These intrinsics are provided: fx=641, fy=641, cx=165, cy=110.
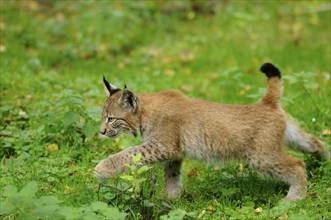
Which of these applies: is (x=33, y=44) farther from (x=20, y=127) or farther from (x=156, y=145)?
(x=156, y=145)

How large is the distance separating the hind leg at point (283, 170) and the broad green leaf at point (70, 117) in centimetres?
214

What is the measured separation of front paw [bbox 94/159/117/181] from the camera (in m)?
6.27

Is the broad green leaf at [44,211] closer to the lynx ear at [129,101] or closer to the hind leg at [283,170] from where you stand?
the lynx ear at [129,101]

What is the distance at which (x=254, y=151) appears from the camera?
6.43 meters

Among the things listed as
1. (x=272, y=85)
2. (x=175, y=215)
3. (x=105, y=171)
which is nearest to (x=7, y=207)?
(x=175, y=215)

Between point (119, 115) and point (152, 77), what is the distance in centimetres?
404

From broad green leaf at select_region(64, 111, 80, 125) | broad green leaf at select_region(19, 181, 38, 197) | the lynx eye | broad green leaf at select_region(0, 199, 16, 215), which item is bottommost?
broad green leaf at select_region(0, 199, 16, 215)

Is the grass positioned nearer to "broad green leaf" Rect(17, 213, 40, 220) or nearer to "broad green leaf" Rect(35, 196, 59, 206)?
"broad green leaf" Rect(17, 213, 40, 220)

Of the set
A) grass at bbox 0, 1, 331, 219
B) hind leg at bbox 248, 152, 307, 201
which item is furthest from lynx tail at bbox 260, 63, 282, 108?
grass at bbox 0, 1, 331, 219

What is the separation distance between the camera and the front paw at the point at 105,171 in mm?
6273

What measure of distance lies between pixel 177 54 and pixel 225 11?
2.32m

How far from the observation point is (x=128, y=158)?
636 cm

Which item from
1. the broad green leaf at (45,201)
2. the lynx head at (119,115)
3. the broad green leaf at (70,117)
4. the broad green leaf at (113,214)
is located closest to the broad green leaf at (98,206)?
the broad green leaf at (113,214)

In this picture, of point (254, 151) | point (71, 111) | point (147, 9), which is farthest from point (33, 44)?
point (254, 151)
